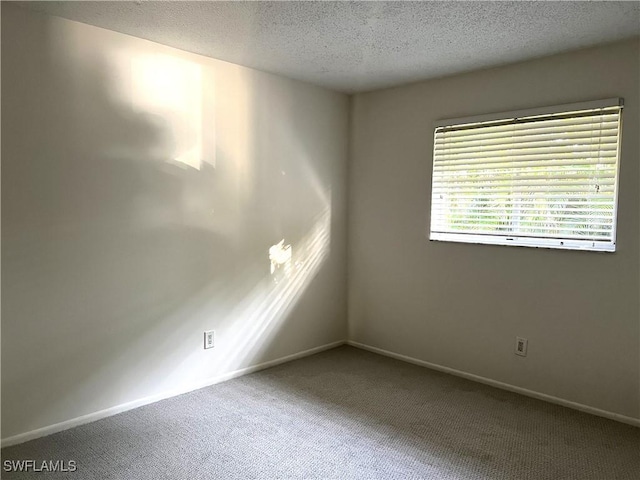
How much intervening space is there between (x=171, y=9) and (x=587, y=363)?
310 cm

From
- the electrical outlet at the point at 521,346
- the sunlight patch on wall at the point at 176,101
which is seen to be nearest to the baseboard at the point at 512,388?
the electrical outlet at the point at 521,346

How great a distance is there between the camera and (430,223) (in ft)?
12.0

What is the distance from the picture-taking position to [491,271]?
334 centimetres

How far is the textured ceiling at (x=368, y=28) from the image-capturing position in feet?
7.61

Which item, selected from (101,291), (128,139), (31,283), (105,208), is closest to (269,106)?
(128,139)

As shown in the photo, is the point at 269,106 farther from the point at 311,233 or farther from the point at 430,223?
the point at 430,223

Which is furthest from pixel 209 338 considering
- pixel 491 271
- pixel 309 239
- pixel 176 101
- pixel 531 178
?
pixel 531 178

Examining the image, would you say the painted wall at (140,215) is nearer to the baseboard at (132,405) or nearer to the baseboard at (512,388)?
the baseboard at (132,405)

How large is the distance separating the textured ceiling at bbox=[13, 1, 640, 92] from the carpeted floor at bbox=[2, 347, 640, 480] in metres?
2.20

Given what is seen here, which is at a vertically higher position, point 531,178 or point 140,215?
point 531,178

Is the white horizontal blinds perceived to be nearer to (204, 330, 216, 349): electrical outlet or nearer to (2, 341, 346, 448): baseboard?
(2, 341, 346, 448): baseboard

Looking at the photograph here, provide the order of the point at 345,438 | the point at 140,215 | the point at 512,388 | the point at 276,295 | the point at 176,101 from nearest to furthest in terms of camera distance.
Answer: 1. the point at 345,438
2. the point at 140,215
3. the point at 176,101
4. the point at 512,388
5. the point at 276,295

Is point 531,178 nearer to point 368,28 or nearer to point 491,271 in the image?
point 491,271

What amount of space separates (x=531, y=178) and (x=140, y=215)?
2.49 meters
